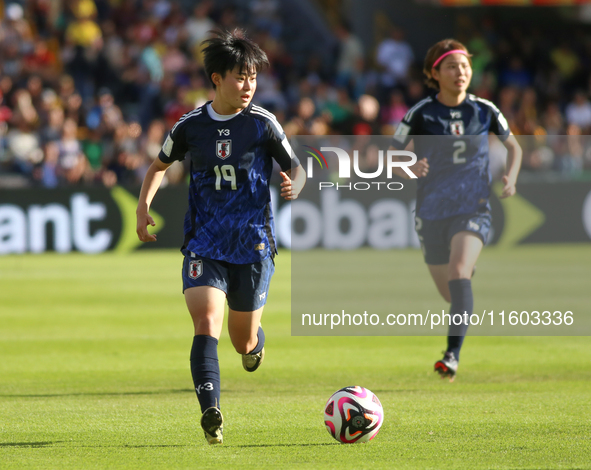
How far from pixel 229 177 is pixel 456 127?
259 cm

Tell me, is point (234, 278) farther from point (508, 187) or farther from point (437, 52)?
point (437, 52)

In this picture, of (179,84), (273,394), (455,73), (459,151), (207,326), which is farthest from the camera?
(179,84)

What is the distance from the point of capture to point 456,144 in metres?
7.43

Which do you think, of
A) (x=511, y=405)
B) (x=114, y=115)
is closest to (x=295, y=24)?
(x=114, y=115)

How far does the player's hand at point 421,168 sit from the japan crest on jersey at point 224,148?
206 cm

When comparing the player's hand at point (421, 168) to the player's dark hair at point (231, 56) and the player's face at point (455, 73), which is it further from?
the player's dark hair at point (231, 56)

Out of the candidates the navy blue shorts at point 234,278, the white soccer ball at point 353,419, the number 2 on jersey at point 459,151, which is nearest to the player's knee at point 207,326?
the navy blue shorts at point 234,278

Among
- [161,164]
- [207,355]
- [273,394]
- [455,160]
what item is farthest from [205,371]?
[455,160]

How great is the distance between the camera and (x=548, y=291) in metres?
12.1

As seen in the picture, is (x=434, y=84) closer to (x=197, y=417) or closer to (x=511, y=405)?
(x=511, y=405)

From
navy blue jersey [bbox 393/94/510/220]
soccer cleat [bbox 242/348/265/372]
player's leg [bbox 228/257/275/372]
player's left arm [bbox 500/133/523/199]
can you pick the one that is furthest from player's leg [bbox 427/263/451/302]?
player's leg [bbox 228/257/275/372]

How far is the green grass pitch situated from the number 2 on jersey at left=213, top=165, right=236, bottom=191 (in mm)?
1481

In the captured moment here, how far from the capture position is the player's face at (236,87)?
5316 mm

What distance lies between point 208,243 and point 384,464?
64.9 inches
